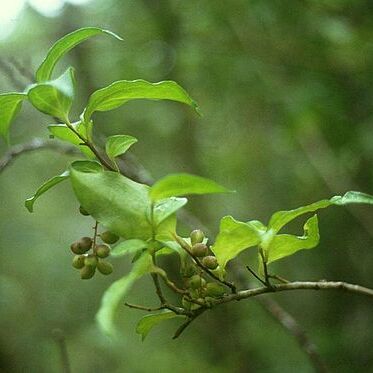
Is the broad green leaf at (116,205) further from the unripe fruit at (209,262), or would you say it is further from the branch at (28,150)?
the branch at (28,150)

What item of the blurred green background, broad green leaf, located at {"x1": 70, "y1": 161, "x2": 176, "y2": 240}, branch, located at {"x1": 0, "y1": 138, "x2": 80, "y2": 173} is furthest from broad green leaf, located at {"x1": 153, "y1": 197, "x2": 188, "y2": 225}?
the blurred green background

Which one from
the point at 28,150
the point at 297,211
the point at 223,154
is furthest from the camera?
the point at 223,154

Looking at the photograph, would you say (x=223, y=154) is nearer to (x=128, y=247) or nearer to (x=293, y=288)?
(x=293, y=288)

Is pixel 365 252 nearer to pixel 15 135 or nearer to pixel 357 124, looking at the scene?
pixel 357 124

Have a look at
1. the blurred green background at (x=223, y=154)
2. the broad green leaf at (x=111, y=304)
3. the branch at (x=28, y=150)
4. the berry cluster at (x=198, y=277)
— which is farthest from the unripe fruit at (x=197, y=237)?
the blurred green background at (x=223, y=154)

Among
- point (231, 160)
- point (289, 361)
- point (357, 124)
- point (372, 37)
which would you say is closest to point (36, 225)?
point (231, 160)

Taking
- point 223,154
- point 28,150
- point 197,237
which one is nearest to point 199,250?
point 197,237

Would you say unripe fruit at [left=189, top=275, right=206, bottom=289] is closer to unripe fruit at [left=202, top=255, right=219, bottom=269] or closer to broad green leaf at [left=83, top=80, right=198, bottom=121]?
unripe fruit at [left=202, top=255, right=219, bottom=269]
